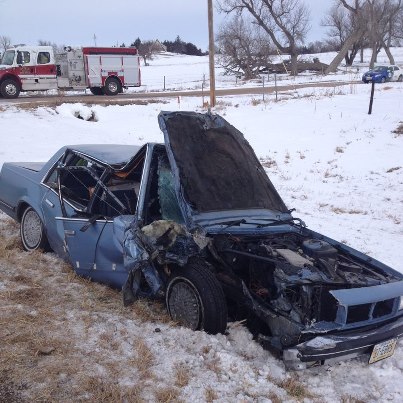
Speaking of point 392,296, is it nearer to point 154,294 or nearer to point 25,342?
point 154,294

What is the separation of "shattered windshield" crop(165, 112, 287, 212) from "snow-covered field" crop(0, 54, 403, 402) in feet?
4.09

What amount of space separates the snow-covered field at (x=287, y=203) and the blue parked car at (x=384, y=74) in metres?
14.6

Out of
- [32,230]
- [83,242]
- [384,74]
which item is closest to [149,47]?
[384,74]

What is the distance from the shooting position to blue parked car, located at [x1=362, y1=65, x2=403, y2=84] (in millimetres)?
33562

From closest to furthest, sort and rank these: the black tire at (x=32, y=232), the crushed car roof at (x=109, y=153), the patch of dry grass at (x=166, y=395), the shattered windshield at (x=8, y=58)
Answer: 1. the patch of dry grass at (x=166, y=395)
2. the crushed car roof at (x=109, y=153)
3. the black tire at (x=32, y=232)
4. the shattered windshield at (x=8, y=58)

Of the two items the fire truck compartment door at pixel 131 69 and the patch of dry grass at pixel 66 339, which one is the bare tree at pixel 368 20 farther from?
the patch of dry grass at pixel 66 339

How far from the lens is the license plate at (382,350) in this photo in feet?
11.3

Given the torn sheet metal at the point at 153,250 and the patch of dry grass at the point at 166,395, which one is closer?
the patch of dry grass at the point at 166,395

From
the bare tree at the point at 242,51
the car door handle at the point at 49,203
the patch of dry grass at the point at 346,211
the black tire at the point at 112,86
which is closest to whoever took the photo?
the car door handle at the point at 49,203

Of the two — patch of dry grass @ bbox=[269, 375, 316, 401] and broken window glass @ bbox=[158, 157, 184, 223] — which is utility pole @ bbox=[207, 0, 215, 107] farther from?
patch of dry grass @ bbox=[269, 375, 316, 401]

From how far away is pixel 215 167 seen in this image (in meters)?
4.70

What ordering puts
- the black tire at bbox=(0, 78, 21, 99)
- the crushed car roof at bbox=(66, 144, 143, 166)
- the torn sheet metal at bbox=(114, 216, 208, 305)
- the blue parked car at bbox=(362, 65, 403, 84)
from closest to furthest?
the torn sheet metal at bbox=(114, 216, 208, 305) → the crushed car roof at bbox=(66, 144, 143, 166) → the black tire at bbox=(0, 78, 21, 99) → the blue parked car at bbox=(362, 65, 403, 84)

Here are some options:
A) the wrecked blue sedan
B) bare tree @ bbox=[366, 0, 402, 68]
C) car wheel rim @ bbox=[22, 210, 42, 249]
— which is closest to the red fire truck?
car wheel rim @ bbox=[22, 210, 42, 249]

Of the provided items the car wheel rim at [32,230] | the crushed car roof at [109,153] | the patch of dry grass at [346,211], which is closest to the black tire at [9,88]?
the patch of dry grass at [346,211]
